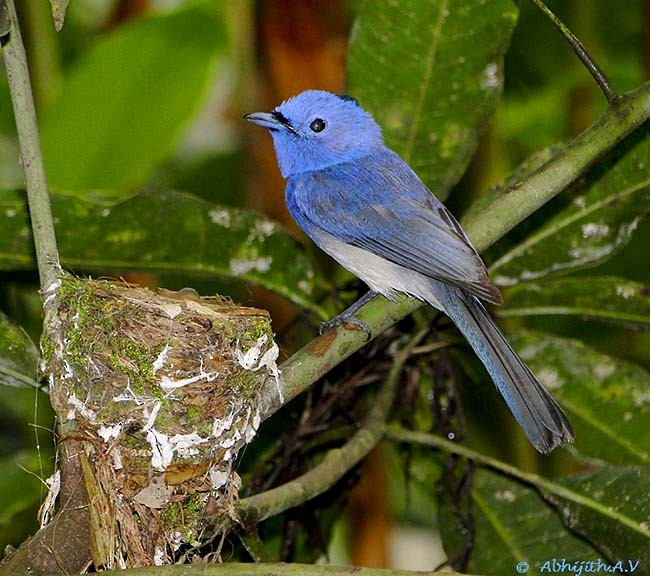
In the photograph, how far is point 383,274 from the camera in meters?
3.12

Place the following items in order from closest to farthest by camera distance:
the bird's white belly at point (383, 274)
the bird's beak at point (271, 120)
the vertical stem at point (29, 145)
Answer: the vertical stem at point (29, 145), the bird's white belly at point (383, 274), the bird's beak at point (271, 120)

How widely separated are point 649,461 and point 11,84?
2.14 m

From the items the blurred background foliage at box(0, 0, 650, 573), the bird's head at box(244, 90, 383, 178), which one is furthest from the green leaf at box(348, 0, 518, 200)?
the bird's head at box(244, 90, 383, 178)

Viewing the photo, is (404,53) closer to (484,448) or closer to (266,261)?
(266,261)

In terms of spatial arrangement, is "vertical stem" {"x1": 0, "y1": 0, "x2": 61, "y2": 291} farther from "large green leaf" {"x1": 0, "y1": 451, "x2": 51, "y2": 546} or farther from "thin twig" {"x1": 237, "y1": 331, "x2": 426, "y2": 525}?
"large green leaf" {"x1": 0, "y1": 451, "x2": 51, "y2": 546}

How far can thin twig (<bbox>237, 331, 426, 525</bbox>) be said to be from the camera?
91.0 inches

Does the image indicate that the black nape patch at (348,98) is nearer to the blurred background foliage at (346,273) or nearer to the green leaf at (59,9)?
the blurred background foliage at (346,273)

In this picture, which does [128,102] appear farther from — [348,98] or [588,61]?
[588,61]

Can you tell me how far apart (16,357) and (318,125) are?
1.42 m

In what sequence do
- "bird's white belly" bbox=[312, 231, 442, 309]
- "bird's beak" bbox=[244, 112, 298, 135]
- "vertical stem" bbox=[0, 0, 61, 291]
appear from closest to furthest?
1. "vertical stem" bbox=[0, 0, 61, 291]
2. "bird's white belly" bbox=[312, 231, 442, 309]
3. "bird's beak" bbox=[244, 112, 298, 135]

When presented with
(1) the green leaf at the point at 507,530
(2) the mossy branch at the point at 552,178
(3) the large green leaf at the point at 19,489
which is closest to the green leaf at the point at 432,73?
(2) the mossy branch at the point at 552,178

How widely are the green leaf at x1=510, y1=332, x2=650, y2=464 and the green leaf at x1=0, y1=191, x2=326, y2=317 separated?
2.89 feet

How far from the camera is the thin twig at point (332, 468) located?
7.59 feet

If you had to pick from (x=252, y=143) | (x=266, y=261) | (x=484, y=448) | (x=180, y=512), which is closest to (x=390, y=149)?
(x=266, y=261)
